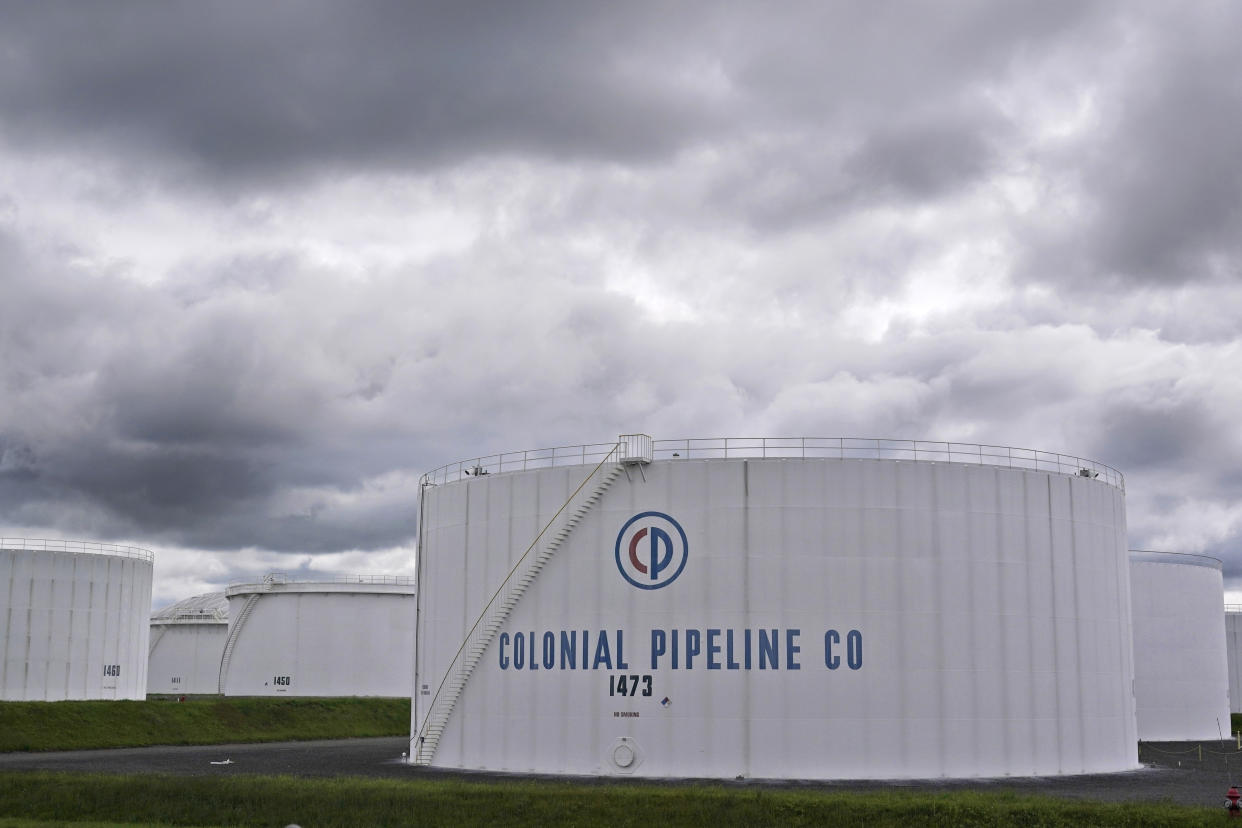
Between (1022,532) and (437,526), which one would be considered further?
(437,526)

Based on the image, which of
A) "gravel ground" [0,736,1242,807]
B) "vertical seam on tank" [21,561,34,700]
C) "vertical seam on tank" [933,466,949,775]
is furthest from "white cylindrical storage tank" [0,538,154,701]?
"vertical seam on tank" [933,466,949,775]

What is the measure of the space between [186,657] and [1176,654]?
73.7 meters

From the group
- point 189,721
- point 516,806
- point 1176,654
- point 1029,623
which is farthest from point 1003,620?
point 189,721

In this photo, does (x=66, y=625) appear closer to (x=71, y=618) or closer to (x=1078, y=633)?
(x=71, y=618)

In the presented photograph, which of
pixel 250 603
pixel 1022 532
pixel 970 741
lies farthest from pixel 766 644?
pixel 250 603

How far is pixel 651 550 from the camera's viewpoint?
45.1 metres

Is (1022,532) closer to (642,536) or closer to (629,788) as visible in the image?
(642,536)

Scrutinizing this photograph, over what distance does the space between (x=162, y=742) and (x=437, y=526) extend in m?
22.4

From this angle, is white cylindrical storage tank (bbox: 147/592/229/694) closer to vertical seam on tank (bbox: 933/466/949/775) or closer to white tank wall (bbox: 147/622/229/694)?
white tank wall (bbox: 147/622/229/694)

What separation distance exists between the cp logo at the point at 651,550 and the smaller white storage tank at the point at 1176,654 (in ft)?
121

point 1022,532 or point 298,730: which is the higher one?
point 1022,532

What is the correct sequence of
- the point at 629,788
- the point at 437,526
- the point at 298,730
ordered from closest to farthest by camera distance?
the point at 629,788
the point at 437,526
the point at 298,730

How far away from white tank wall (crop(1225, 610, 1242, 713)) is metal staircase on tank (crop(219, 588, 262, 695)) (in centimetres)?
6994

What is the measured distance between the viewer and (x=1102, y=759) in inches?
1873
